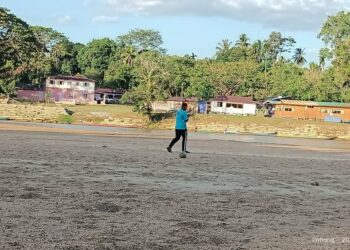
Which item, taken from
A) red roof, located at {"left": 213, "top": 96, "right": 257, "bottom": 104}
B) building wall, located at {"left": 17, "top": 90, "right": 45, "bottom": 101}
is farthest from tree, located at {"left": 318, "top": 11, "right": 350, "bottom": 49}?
building wall, located at {"left": 17, "top": 90, "right": 45, "bottom": 101}

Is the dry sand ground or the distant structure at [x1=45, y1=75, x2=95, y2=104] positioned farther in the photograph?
the distant structure at [x1=45, y1=75, x2=95, y2=104]

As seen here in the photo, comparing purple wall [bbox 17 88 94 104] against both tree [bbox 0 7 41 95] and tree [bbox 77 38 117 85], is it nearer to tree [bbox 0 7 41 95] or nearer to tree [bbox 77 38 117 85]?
tree [bbox 0 7 41 95]

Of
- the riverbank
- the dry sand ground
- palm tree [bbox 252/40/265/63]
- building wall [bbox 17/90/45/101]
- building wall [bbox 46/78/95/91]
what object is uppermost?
palm tree [bbox 252/40/265/63]

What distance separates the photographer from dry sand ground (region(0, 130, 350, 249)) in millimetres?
6051

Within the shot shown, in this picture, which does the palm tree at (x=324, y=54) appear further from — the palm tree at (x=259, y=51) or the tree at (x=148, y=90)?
the palm tree at (x=259, y=51)

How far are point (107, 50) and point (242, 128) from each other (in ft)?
177

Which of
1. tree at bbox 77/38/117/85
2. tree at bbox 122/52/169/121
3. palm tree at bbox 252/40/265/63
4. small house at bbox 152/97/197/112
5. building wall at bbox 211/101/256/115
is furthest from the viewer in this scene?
palm tree at bbox 252/40/265/63

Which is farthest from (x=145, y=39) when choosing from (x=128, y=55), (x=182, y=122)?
(x=182, y=122)

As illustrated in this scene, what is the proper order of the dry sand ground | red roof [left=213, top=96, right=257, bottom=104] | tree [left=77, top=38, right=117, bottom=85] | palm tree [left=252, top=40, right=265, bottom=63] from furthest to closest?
palm tree [left=252, top=40, right=265, bottom=63] < tree [left=77, top=38, right=117, bottom=85] < red roof [left=213, top=96, right=257, bottom=104] < the dry sand ground

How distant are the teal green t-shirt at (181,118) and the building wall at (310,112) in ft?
213

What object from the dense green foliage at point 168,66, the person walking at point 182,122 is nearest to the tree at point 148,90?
the dense green foliage at point 168,66

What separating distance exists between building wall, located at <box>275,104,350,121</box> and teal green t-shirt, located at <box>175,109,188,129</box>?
213 ft

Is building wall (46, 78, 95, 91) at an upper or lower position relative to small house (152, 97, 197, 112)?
upper

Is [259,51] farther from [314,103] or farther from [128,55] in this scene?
[314,103]
